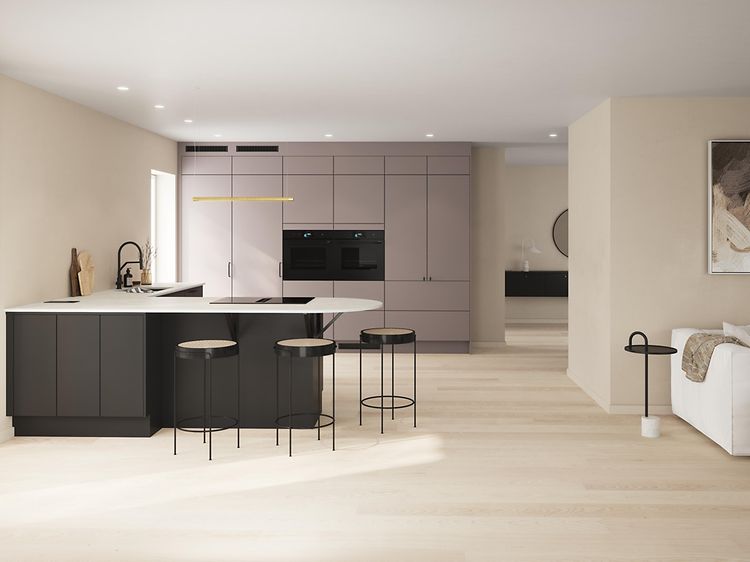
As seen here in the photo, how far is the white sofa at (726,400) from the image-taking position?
445cm

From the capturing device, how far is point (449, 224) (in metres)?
8.62

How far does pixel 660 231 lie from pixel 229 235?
488cm

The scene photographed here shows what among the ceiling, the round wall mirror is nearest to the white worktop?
the ceiling

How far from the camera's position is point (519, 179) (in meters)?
11.9

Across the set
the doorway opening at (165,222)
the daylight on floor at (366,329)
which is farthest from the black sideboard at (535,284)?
the doorway opening at (165,222)

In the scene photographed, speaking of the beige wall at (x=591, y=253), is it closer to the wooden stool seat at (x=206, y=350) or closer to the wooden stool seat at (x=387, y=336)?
the wooden stool seat at (x=387, y=336)

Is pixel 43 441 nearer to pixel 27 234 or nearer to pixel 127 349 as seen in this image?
pixel 127 349

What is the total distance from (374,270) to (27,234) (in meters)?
4.25

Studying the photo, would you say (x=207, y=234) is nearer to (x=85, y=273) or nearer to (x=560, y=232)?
(x=85, y=273)

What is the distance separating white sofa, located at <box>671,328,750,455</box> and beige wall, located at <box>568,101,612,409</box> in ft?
3.23

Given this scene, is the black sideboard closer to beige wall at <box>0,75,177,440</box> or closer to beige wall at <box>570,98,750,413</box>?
beige wall at <box>570,98,750,413</box>

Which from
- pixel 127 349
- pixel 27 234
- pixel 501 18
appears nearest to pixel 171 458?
pixel 127 349

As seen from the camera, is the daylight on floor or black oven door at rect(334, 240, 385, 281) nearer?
the daylight on floor

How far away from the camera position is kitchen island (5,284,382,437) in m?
4.97
